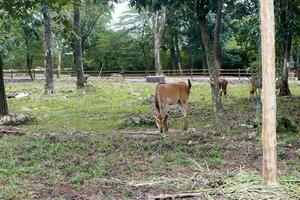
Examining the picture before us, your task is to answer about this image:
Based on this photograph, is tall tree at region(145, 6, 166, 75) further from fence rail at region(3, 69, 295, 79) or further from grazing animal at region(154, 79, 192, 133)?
grazing animal at region(154, 79, 192, 133)

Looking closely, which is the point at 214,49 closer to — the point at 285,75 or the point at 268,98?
the point at 268,98

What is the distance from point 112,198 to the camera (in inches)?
239

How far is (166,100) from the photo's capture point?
1203 centimetres

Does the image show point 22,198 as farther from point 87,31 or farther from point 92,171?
point 87,31

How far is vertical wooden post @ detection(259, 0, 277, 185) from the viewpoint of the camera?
5980 mm

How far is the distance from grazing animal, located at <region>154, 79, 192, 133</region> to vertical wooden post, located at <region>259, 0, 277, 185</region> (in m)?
5.30

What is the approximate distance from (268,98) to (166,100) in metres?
6.10

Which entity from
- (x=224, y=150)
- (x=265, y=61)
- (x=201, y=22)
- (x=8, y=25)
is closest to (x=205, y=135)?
(x=224, y=150)

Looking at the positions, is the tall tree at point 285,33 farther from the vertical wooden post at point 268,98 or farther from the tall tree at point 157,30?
the tall tree at point 157,30

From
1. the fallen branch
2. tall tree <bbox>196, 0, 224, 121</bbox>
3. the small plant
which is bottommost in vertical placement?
the fallen branch

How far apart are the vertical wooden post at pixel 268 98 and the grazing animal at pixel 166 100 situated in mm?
5298

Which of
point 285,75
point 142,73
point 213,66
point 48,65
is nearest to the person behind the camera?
point 213,66

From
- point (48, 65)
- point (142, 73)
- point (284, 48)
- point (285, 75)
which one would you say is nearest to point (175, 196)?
point (285, 75)

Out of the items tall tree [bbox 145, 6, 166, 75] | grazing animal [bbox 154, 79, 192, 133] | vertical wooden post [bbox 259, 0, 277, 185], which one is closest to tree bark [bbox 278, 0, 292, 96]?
grazing animal [bbox 154, 79, 192, 133]
